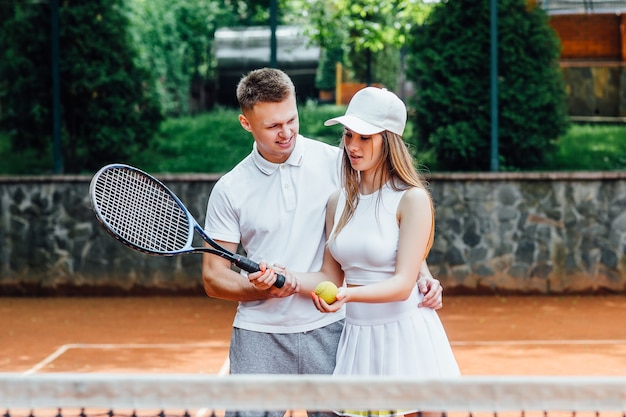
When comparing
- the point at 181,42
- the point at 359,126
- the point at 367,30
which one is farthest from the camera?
the point at 181,42

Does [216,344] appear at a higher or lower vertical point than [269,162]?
lower

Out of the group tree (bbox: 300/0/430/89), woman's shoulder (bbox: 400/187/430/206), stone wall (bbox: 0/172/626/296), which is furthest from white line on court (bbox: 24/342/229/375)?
tree (bbox: 300/0/430/89)

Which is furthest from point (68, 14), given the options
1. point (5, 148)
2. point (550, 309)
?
point (550, 309)

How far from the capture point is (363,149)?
3273 mm

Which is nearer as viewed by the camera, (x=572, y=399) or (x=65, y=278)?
(x=572, y=399)

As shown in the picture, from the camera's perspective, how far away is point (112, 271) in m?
11.7

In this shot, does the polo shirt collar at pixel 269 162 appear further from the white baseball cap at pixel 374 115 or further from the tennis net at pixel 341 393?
the tennis net at pixel 341 393

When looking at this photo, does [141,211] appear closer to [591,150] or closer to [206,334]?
[206,334]

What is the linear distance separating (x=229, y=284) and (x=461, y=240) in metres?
8.23

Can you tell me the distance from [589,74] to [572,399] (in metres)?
13.6

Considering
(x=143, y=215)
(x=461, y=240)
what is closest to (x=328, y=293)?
(x=143, y=215)

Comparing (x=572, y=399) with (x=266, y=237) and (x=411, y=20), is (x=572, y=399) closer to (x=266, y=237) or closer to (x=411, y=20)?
(x=266, y=237)

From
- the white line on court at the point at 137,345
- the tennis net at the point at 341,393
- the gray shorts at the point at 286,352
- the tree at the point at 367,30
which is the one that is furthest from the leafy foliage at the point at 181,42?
the tennis net at the point at 341,393

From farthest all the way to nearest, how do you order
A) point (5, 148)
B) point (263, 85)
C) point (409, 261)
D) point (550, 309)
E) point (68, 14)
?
1. point (5, 148)
2. point (68, 14)
3. point (550, 309)
4. point (263, 85)
5. point (409, 261)
